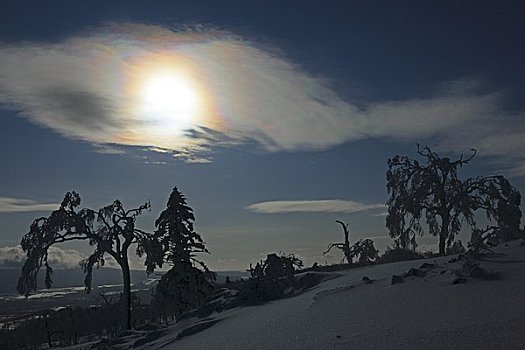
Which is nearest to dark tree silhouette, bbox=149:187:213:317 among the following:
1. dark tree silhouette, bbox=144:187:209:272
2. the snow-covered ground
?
dark tree silhouette, bbox=144:187:209:272

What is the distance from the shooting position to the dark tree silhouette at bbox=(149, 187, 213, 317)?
24.9m

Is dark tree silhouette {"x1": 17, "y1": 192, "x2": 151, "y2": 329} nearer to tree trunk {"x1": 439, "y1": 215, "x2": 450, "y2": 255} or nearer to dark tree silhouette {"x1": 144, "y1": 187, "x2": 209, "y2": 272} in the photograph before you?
dark tree silhouette {"x1": 144, "y1": 187, "x2": 209, "y2": 272}

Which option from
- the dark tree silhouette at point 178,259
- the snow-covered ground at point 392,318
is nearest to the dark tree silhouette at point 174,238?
the dark tree silhouette at point 178,259

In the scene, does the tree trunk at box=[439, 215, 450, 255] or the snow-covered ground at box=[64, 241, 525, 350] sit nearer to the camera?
the snow-covered ground at box=[64, 241, 525, 350]

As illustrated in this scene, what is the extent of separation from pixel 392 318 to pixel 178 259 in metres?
16.7

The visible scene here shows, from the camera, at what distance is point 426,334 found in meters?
8.12

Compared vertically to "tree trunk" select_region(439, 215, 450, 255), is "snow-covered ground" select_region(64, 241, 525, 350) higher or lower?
lower

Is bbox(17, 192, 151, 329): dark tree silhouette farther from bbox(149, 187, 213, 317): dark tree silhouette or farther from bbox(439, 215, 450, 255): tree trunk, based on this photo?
bbox(439, 215, 450, 255): tree trunk

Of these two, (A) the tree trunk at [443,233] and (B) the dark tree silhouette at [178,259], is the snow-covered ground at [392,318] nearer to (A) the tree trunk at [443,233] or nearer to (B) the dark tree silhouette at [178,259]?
(B) the dark tree silhouette at [178,259]

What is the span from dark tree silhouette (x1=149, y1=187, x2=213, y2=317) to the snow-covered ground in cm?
954

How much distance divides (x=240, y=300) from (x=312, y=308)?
5453 mm

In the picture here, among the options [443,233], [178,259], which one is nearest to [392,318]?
[178,259]

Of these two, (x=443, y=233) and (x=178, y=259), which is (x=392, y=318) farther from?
(x=443, y=233)

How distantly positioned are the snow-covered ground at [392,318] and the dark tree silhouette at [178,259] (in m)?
9.54
